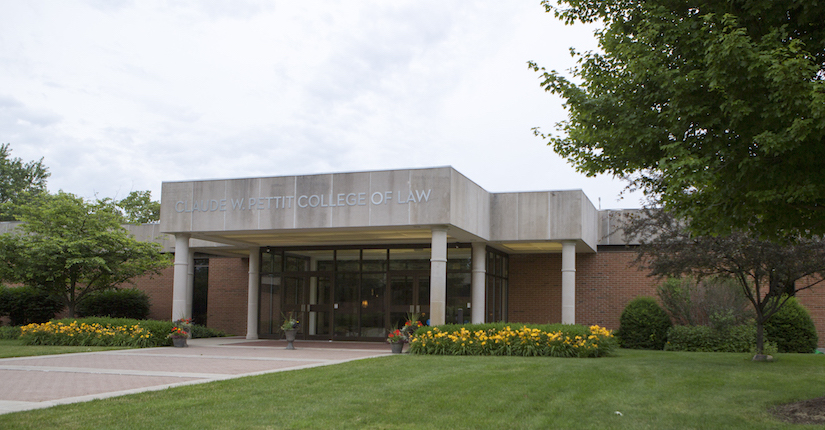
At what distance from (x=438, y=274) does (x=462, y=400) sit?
30.7 ft

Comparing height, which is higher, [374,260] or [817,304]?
[374,260]

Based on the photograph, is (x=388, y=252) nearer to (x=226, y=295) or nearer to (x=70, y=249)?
(x=226, y=295)

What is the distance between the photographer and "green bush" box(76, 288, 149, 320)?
89.8 feet

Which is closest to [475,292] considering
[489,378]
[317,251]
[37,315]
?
[317,251]

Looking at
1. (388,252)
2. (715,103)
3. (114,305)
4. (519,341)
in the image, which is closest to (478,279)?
(388,252)

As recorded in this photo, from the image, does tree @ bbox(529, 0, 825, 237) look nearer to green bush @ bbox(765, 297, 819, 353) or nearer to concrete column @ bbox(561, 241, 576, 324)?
concrete column @ bbox(561, 241, 576, 324)

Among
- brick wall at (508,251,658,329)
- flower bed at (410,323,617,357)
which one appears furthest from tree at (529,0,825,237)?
brick wall at (508,251,658,329)

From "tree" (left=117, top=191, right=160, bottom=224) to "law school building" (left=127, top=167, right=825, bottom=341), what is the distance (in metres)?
25.8

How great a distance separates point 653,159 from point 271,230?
1245cm

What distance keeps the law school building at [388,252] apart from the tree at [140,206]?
25.8m

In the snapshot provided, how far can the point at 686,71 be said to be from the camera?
7.75 meters

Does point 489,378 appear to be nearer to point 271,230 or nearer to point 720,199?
point 720,199

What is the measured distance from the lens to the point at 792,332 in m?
19.8

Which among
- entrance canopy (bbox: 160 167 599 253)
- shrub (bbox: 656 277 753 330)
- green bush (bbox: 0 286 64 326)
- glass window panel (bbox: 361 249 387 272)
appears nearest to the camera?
entrance canopy (bbox: 160 167 599 253)
